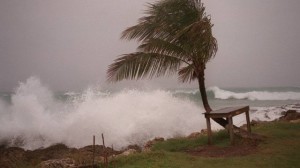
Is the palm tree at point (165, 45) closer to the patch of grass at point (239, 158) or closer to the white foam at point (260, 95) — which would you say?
the patch of grass at point (239, 158)

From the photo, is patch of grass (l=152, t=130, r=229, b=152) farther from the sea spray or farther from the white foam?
the white foam

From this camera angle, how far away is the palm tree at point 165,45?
10.2 metres

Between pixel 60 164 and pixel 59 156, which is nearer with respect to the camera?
pixel 60 164

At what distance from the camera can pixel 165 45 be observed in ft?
34.1

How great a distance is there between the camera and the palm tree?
10203 mm

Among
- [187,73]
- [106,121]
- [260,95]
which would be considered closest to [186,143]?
[187,73]

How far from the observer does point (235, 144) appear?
1006 centimetres

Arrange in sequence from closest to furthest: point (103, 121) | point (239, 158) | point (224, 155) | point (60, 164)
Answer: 1. point (239, 158)
2. point (224, 155)
3. point (60, 164)
4. point (103, 121)

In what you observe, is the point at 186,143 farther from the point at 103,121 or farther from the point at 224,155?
the point at 103,121

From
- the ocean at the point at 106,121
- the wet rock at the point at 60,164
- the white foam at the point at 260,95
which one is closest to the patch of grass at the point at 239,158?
the wet rock at the point at 60,164

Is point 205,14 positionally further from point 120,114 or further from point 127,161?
point 120,114

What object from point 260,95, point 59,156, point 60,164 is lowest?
point 59,156

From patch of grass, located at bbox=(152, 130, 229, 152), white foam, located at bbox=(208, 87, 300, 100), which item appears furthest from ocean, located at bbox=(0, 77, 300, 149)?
white foam, located at bbox=(208, 87, 300, 100)

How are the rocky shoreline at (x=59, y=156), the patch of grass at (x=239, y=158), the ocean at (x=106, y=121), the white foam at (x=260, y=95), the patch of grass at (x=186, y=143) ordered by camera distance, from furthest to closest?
the white foam at (x=260, y=95), the ocean at (x=106, y=121), the patch of grass at (x=186, y=143), the rocky shoreline at (x=59, y=156), the patch of grass at (x=239, y=158)
